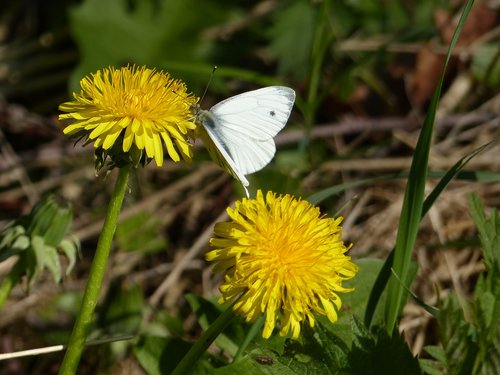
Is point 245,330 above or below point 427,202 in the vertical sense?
below

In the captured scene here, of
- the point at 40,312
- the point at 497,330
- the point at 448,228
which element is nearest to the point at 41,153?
the point at 40,312

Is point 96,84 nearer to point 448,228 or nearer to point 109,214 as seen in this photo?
point 109,214

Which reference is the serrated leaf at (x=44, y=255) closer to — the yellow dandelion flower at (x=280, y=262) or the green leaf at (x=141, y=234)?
the yellow dandelion flower at (x=280, y=262)

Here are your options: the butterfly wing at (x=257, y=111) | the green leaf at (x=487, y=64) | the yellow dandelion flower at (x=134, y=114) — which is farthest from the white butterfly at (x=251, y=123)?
the green leaf at (x=487, y=64)

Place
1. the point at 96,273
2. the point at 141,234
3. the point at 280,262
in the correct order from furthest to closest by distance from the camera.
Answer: the point at 141,234
the point at 96,273
the point at 280,262

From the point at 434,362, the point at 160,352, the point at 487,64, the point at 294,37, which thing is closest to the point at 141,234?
the point at 294,37

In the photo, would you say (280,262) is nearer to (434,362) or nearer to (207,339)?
(207,339)
